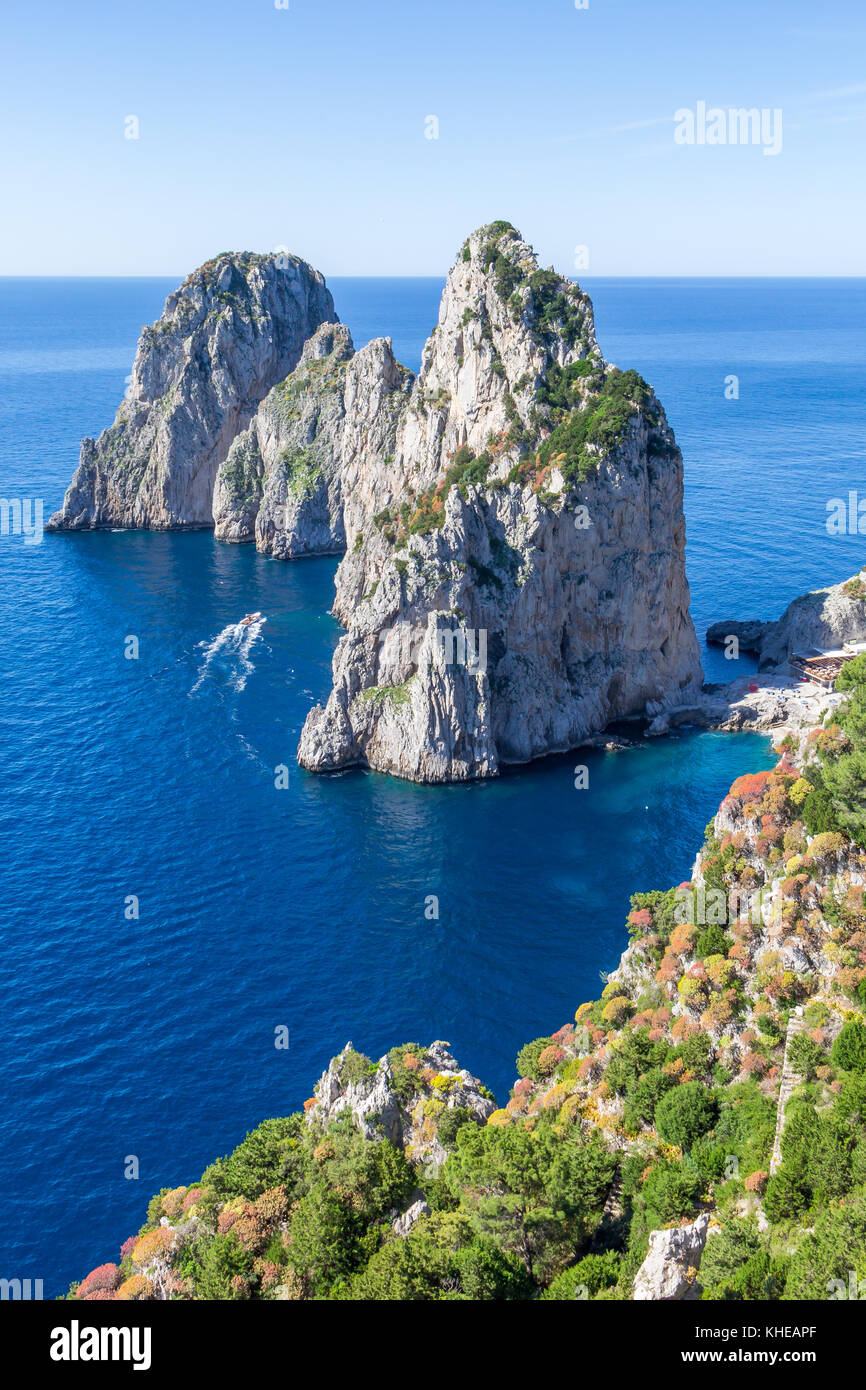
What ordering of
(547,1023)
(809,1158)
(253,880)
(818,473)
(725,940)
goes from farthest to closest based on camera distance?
(818,473) < (253,880) < (547,1023) < (725,940) < (809,1158)

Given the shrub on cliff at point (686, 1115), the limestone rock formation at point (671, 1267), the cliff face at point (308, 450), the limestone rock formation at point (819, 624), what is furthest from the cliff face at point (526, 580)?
the limestone rock formation at point (671, 1267)

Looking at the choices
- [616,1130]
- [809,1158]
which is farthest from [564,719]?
[809,1158]

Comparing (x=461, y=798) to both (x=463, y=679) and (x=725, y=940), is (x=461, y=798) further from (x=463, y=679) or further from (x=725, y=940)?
(x=725, y=940)

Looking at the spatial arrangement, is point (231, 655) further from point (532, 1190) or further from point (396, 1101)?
point (532, 1190)

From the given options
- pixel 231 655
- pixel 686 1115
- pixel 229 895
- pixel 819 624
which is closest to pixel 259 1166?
pixel 686 1115

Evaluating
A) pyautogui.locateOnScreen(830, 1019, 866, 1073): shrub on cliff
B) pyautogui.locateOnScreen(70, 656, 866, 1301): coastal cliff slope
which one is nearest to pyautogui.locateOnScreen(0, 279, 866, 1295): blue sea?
pyautogui.locateOnScreen(70, 656, 866, 1301): coastal cliff slope

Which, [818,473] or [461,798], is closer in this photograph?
[461,798]
